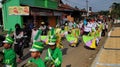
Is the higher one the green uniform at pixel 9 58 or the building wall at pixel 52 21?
the green uniform at pixel 9 58

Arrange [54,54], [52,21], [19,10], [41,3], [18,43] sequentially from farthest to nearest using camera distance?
[52,21], [41,3], [19,10], [18,43], [54,54]

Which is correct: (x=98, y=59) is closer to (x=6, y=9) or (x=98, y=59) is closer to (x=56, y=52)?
(x=56, y=52)

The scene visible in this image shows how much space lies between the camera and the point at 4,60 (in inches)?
307

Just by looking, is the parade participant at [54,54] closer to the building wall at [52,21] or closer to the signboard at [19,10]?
the signboard at [19,10]

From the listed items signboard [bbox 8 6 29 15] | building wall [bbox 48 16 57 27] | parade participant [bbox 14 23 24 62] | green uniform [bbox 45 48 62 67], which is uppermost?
signboard [bbox 8 6 29 15]

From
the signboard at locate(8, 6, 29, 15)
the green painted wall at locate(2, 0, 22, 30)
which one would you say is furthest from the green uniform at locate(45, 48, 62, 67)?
the green painted wall at locate(2, 0, 22, 30)

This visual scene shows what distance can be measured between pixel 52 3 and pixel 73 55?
3277 cm

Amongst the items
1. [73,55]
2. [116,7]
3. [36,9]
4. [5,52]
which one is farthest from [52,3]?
[116,7]

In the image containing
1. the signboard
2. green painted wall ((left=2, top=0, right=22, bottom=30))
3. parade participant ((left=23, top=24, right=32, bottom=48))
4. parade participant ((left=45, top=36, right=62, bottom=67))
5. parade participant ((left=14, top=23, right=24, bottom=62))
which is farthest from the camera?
green painted wall ((left=2, top=0, right=22, bottom=30))

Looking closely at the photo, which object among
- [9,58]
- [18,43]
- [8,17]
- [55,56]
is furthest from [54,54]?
[8,17]

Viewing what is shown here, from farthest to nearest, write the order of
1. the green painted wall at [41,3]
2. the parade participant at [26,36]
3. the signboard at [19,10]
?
the green painted wall at [41,3], the signboard at [19,10], the parade participant at [26,36]

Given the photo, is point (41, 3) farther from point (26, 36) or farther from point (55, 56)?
point (55, 56)

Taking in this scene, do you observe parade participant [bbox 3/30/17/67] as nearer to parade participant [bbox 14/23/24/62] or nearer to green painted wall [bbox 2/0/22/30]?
parade participant [bbox 14/23/24/62]

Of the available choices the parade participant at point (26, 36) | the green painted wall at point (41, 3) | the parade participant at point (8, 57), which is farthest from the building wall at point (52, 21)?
the parade participant at point (8, 57)
